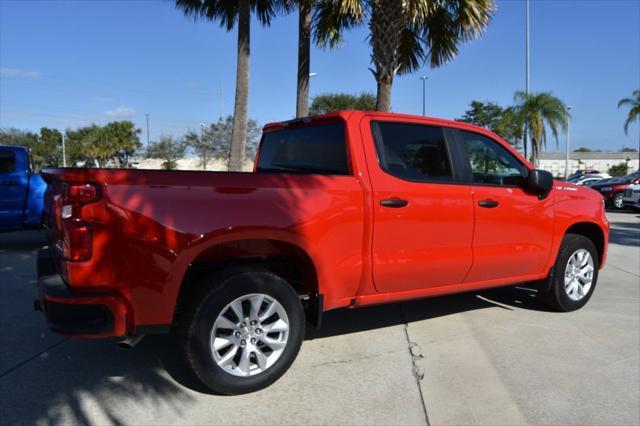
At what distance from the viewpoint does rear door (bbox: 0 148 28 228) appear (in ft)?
29.2

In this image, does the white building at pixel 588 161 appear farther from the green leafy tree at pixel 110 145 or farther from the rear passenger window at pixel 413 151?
the rear passenger window at pixel 413 151

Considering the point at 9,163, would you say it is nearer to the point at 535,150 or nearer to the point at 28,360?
the point at 28,360

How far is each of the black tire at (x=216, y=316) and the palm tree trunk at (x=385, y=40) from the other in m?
8.78

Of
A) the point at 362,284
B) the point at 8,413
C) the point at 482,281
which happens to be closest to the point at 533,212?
the point at 482,281

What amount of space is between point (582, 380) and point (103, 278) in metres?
3.44

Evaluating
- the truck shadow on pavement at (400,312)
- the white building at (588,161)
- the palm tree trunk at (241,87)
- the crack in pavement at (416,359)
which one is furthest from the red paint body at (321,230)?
the white building at (588,161)

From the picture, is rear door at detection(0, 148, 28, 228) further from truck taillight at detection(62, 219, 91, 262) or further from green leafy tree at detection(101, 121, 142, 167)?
green leafy tree at detection(101, 121, 142, 167)

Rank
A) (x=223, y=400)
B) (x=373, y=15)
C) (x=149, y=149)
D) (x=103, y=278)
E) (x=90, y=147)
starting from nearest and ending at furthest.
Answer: (x=103, y=278) → (x=223, y=400) → (x=373, y=15) → (x=149, y=149) → (x=90, y=147)

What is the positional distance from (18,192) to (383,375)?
7.80 m

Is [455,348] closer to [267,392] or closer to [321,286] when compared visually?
[321,286]

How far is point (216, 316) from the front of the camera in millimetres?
3354

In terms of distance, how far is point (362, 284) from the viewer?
397cm

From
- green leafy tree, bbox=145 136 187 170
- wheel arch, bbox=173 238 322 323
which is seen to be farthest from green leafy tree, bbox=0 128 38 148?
wheel arch, bbox=173 238 322 323

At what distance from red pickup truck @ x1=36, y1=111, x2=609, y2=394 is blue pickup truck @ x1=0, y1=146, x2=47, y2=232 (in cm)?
590
